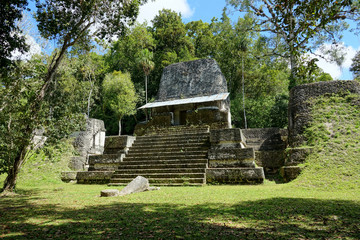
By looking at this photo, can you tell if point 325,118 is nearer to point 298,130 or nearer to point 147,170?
point 298,130

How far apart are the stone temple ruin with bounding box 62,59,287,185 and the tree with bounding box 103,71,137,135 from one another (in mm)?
9040

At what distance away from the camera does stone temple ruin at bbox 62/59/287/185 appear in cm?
790

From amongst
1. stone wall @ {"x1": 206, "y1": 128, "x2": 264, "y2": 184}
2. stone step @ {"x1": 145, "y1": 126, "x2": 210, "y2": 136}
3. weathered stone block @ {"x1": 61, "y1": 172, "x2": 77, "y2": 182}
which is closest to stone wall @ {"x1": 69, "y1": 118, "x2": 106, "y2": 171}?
weathered stone block @ {"x1": 61, "y1": 172, "x2": 77, "y2": 182}

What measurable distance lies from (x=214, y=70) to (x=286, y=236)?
516 inches

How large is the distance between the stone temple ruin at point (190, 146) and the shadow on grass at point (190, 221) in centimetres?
350

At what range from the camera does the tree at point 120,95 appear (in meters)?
23.7

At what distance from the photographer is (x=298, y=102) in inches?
400

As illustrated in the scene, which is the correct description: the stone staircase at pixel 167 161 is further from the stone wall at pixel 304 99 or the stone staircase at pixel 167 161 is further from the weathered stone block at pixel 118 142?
the stone wall at pixel 304 99

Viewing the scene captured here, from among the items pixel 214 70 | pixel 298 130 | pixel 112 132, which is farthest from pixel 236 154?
pixel 112 132

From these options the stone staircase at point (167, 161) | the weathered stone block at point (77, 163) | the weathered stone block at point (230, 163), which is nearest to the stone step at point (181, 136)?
the stone staircase at point (167, 161)

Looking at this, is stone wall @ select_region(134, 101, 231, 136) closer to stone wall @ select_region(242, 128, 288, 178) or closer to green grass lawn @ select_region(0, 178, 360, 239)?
stone wall @ select_region(242, 128, 288, 178)

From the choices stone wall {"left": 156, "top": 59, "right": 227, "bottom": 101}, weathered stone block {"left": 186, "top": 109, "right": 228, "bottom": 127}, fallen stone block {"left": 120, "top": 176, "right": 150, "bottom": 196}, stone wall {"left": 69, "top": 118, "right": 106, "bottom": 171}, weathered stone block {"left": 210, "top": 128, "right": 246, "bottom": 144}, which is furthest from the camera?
stone wall {"left": 156, "top": 59, "right": 227, "bottom": 101}

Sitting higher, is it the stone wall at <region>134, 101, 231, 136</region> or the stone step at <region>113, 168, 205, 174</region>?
the stone wall at <region>134, 101, 231, 136</region>

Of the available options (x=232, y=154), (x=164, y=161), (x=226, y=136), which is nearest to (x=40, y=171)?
(x=164, y=161)
